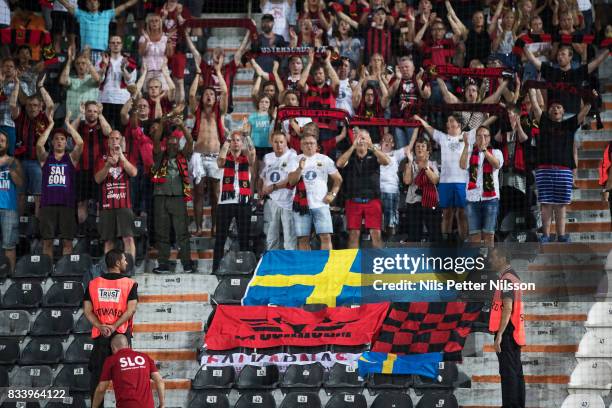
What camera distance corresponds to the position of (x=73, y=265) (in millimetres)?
16000

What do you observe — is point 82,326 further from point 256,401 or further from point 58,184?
point 256,401

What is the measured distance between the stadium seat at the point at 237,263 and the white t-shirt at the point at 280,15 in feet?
15.4

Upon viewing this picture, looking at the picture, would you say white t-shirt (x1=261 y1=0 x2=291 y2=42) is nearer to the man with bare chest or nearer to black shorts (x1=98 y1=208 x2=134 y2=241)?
the man with bare chest

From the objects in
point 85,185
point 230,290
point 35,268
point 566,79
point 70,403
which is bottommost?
point 70,403

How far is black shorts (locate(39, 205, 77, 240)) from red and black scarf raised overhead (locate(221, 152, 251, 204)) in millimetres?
1902

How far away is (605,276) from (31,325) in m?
6.79

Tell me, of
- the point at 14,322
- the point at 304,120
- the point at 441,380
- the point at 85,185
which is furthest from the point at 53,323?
the point at 441,380

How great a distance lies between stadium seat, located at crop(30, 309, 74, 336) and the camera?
50.4 feet

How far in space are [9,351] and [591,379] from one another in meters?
6.55

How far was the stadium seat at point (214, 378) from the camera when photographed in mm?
14538

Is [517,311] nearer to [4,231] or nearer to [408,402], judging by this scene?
[408,402]

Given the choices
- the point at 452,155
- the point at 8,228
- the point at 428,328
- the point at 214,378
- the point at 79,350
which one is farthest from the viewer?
the point at 452,155

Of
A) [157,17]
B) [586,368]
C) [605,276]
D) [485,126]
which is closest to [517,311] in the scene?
[586,368]

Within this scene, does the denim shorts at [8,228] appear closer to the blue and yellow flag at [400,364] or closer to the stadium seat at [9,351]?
the stadium seat at [9,351]
